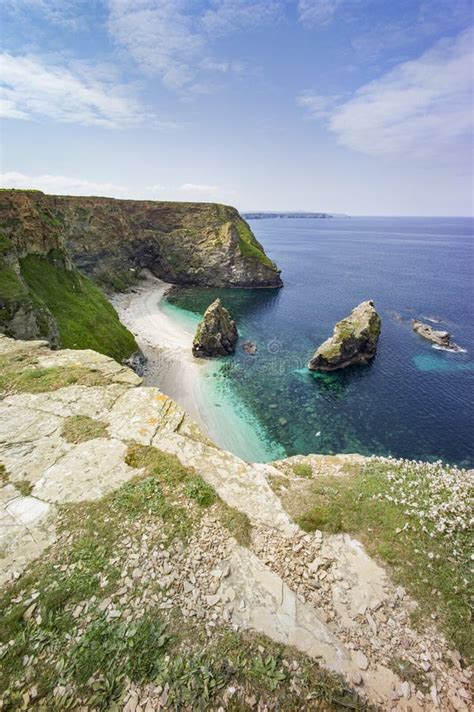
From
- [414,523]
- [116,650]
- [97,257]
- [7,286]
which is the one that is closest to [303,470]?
[414,523]

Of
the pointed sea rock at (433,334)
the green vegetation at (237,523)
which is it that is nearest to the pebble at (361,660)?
the green vegetation at (237,523)

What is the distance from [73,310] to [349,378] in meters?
39.4

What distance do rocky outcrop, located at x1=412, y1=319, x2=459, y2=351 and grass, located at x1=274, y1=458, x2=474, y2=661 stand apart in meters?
46.7

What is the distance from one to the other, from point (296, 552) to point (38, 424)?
12410mm

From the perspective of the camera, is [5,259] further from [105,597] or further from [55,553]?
[105,597]

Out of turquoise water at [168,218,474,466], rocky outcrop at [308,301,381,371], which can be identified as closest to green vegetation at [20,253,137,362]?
turquoise water at [168,218,474,466]

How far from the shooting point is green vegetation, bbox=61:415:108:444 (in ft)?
44.1

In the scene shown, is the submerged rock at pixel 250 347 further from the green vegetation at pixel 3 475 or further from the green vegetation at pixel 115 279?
the green vegetation at pixel 115 279

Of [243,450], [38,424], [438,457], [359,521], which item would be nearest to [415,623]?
[359,521]

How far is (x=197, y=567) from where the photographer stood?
31.4ft

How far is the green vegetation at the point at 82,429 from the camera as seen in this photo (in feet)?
44.1

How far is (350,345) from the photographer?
46625mm

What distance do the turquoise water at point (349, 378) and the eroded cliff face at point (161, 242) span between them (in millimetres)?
7742

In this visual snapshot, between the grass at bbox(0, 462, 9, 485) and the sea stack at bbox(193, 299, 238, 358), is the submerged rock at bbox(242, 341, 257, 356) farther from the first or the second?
the grass at bbox(0, 462, 9, 485)
